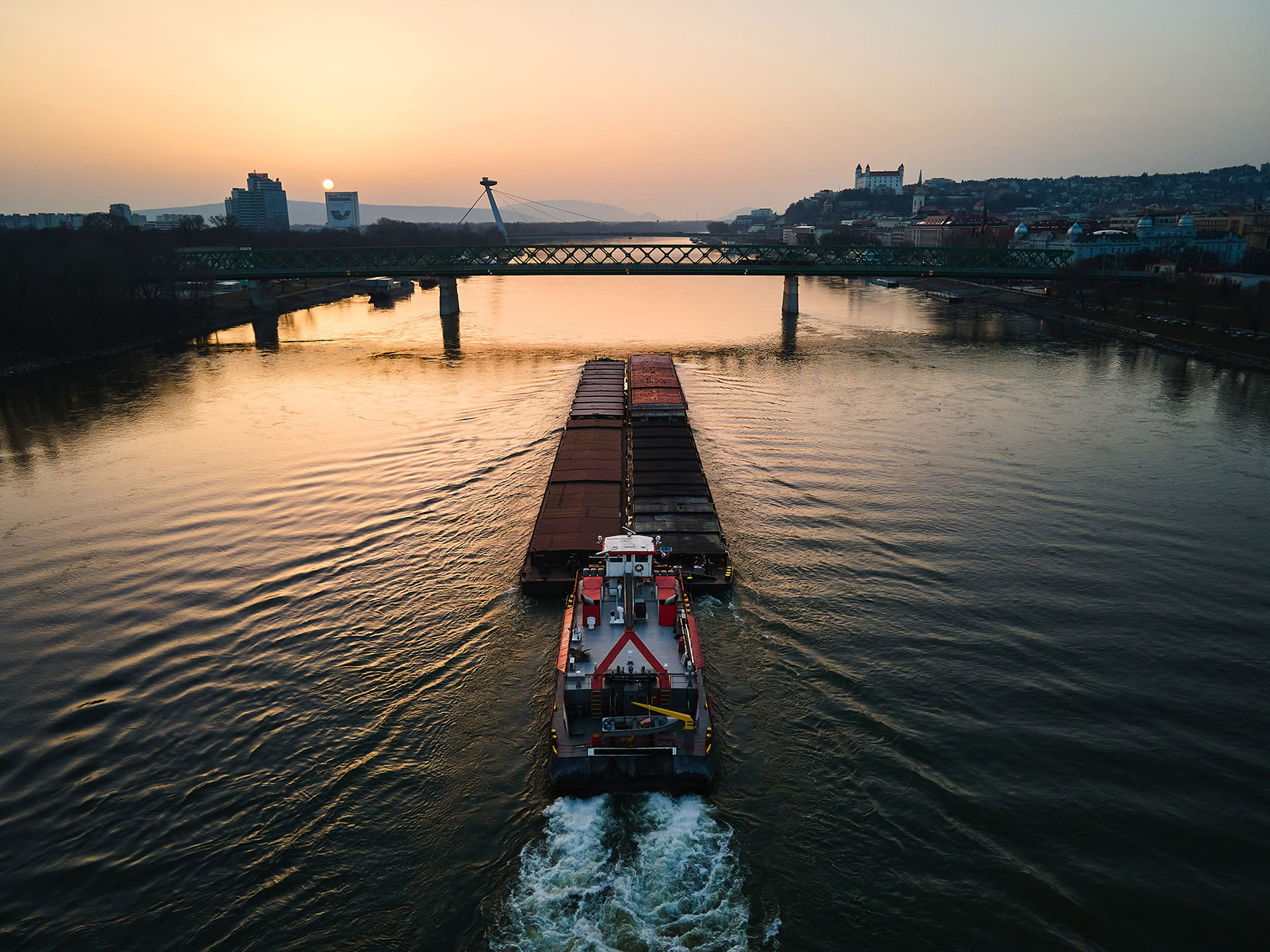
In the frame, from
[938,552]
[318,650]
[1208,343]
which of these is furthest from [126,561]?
[1208,343]

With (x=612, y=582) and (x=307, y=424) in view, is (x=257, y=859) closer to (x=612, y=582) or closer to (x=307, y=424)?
(x=612, y=582)

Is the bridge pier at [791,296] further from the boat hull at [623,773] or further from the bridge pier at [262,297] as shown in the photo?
the boat hull at [623,773]

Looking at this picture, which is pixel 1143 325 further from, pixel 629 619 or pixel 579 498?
Result: pixel 629 619

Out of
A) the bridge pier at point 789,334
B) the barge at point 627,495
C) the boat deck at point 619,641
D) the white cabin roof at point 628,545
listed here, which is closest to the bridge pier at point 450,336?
the barge at point 627,495

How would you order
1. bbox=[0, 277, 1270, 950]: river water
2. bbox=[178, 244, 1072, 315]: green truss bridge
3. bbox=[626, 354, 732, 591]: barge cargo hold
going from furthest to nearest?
bbox=[178, 244, 1072, 315]: green truss bridge → bbox=[626, 354, 732, 591]: barge cargo hold → bbox=[0, 277, 1270, 950]: river water

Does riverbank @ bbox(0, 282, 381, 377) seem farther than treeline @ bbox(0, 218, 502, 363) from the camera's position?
No

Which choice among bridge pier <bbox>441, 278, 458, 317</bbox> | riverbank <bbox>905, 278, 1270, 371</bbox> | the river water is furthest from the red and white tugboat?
bridge pier <bbox>441, 278, 458, 317</bbox>

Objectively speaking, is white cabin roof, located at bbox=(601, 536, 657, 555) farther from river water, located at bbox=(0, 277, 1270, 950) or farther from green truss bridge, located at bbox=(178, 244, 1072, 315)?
green truss bridge, located at bbox=(178, 244, 1072, 315)
